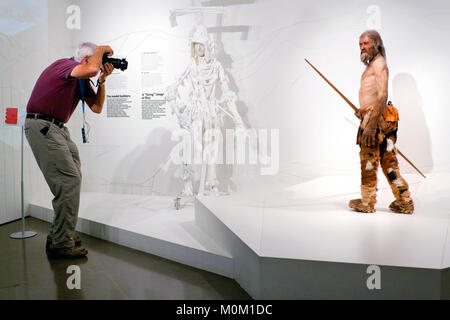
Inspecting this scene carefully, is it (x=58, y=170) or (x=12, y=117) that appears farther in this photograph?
(x=12, y=117)

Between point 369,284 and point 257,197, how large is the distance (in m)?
1.83

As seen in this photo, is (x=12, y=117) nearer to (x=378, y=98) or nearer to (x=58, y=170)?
(x=58, y=170)

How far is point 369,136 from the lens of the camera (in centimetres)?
271

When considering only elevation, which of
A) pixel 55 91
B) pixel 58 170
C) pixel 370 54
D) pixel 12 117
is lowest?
pixel 58 170

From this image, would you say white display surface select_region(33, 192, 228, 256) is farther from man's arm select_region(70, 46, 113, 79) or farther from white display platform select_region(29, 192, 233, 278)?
man's arm select_region(70, 46, 113, 79)

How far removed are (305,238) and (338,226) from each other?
36 cm

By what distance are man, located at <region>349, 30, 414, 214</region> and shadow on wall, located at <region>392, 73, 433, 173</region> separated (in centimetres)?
175

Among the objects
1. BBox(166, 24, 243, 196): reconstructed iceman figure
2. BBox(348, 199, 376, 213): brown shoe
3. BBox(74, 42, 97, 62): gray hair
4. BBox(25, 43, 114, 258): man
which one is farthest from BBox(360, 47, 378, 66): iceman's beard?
BBox(74, 42, 97, 62): gray hair

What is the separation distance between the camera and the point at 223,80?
13.6ft

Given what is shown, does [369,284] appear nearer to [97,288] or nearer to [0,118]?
[97,288]

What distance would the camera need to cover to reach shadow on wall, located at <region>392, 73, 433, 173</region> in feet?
13.9

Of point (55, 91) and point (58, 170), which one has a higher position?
point (55, 91)

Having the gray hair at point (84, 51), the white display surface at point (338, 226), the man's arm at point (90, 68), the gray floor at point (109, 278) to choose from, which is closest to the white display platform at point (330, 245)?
the white display surface at point (338, 226)

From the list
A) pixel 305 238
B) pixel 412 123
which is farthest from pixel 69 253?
pixel 412 123
